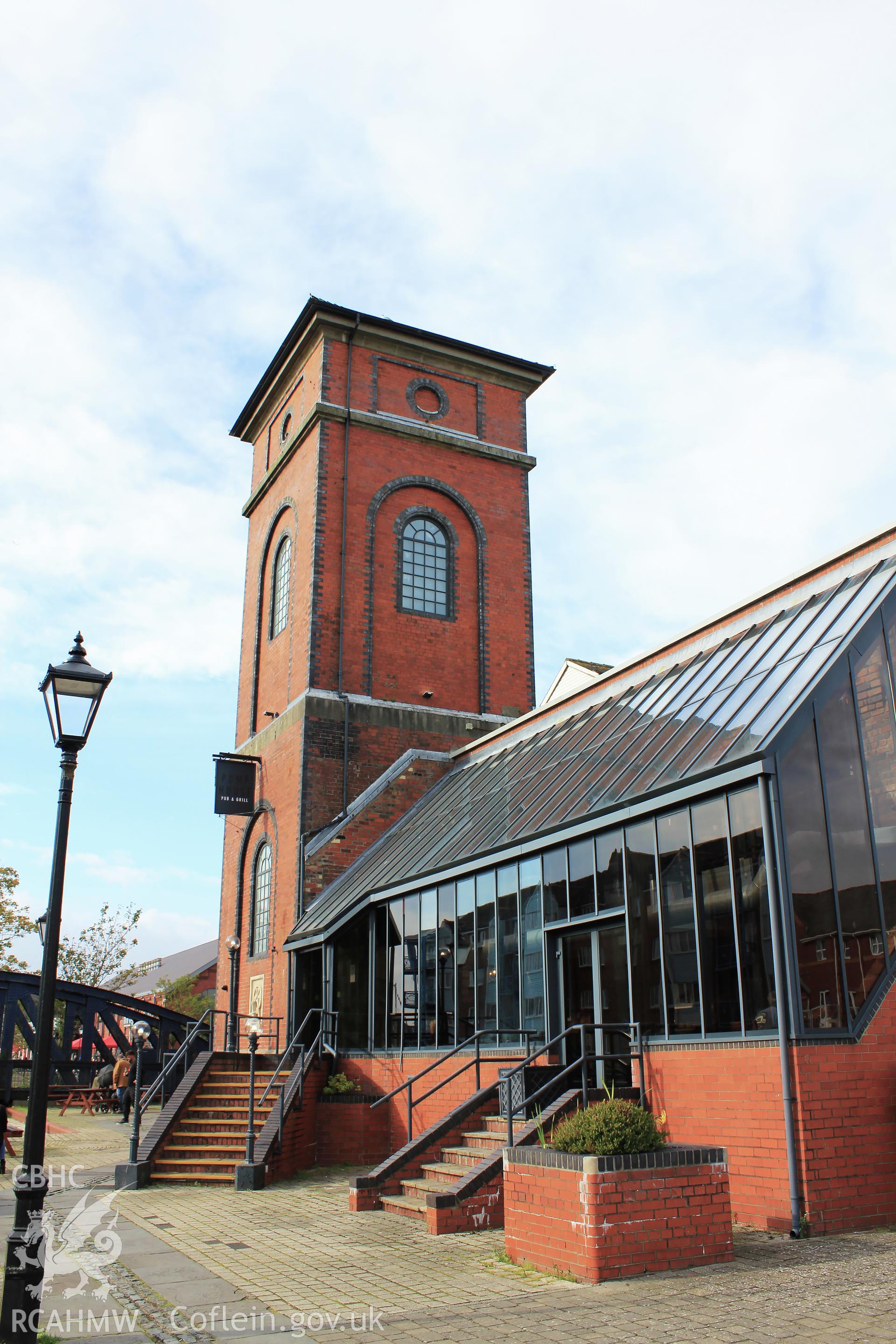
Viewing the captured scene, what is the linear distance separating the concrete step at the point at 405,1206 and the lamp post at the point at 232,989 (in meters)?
10.4

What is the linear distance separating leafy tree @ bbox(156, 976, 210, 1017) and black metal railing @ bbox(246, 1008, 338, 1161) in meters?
37.2

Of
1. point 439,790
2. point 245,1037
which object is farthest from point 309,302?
point 245,1037

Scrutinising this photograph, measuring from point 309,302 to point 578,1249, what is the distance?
22.2 meters

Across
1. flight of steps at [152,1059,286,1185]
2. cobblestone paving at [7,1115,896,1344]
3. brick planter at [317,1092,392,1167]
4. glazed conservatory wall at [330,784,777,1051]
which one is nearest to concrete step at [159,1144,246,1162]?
flight of steps at [152,1059,286,1185]

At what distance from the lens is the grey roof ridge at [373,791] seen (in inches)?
848

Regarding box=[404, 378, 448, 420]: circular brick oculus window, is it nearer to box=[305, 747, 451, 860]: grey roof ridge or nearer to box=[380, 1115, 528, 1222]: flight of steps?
box=[305, 747, 451, 860]: grey roof ridge

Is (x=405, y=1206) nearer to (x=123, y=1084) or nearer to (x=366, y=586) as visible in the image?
(x=123, y=1084)

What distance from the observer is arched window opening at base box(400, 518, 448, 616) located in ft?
83.9

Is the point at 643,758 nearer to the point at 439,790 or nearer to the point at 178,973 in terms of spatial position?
the point at 439,790

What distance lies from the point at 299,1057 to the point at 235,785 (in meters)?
8.88

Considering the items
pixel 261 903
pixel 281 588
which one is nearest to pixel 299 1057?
pixel 261 903

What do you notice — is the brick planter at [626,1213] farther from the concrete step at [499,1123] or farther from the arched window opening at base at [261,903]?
the arched window opening at base at [261,903]

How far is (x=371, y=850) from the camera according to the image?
70.4 ft

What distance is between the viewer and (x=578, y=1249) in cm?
793
